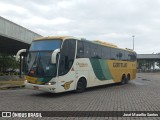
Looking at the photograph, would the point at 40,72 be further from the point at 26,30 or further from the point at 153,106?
the point at 26,30

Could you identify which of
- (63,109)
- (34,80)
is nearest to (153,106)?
(63,109)

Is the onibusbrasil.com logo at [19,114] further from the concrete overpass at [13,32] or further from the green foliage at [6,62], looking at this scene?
the green foliage at [6,62]

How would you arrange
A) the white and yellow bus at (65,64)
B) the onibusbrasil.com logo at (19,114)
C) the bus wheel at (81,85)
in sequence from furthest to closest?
the bus wheel at (81,85), the white and yellow bus at (65,64), the onibusbrasil.com logo at (19,114)

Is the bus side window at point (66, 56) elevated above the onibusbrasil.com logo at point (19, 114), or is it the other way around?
the bus side window at point (66, 56)

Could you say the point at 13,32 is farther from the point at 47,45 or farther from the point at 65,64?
the point at 65,64

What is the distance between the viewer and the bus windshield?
574 inches

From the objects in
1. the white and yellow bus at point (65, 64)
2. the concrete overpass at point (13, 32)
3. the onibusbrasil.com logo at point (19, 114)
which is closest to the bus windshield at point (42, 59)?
the white and yellow bus at point (65, 64)

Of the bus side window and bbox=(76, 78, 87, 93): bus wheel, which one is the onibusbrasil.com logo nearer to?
the bus side window

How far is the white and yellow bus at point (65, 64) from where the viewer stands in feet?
47.8

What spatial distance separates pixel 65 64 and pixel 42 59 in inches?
53.9

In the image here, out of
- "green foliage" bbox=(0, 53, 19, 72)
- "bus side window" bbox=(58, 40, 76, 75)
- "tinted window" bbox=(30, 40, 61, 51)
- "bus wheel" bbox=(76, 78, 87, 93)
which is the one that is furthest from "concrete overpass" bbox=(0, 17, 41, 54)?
"green foliage" bbox=(0, 53, 19, 72)

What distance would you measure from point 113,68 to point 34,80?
873 centimetres

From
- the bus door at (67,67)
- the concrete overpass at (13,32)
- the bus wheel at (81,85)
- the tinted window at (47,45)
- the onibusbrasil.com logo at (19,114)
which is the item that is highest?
the concrete overpass at (13,32)

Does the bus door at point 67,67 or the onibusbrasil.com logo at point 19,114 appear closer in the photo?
the onibusbrasil.com logo at point 19,114
